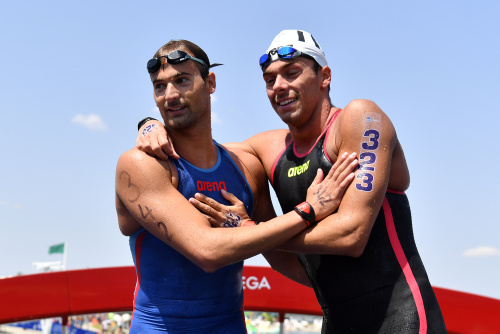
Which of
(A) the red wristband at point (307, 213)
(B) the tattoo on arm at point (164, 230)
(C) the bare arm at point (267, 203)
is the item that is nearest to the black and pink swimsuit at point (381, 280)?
(C) the bare arm at point (267, 203)

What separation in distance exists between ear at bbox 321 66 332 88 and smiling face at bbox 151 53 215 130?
1010mm

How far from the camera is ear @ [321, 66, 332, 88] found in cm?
457

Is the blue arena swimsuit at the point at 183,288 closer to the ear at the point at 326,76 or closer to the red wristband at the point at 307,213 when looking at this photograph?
the red wristband at the point at 307,213

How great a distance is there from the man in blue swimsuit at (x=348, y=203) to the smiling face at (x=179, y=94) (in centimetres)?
23

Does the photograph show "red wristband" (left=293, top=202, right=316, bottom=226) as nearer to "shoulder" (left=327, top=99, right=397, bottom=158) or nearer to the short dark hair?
"shoulder" (left=327, top=99, right=397, bottom=158)

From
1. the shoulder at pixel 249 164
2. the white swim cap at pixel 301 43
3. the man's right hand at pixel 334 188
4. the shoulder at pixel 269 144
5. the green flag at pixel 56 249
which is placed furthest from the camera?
the green flag at pixel 56 249

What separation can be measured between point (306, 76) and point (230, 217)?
4.29 feet

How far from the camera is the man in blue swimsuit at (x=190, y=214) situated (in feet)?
12.5

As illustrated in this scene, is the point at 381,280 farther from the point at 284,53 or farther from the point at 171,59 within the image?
the point at 171,59

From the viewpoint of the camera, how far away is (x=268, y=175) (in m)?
4.81

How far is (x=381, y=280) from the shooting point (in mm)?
3971

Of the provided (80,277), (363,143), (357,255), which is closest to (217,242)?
(357,255)

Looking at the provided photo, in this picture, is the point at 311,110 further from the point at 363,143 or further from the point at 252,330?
the point at 252,330

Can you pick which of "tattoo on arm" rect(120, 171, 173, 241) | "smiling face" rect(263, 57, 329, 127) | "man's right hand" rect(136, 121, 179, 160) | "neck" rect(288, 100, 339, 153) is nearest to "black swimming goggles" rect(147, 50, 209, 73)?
"man's right hand" rect(136, 121, 179, 160)
